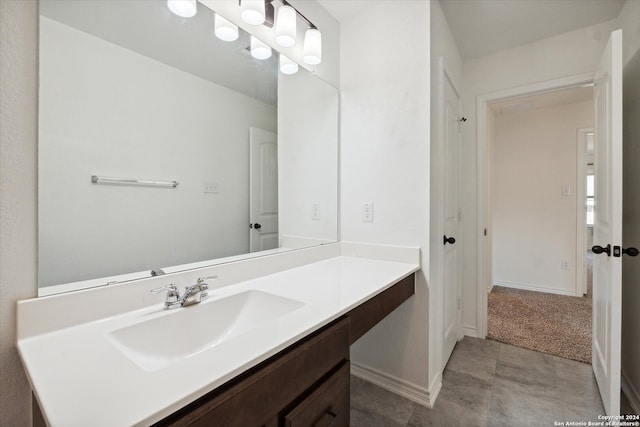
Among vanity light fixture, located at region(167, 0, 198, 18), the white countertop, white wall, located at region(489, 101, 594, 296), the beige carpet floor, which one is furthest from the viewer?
white wall, located at region(489, 101, 594, 296)

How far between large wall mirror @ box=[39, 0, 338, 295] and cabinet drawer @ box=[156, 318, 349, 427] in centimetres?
58

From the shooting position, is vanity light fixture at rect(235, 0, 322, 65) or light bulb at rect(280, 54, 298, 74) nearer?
vanity light fixture at rect(235, 0, 322, 65)

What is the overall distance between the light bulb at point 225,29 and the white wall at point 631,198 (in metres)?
2.10

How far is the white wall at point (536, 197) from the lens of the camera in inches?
129

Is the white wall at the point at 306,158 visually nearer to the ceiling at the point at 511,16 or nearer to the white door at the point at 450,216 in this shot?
the ceiling at the point at 511,16

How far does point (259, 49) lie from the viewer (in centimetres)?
141

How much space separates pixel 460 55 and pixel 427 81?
1.17m

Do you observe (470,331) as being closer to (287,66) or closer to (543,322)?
(543,322)

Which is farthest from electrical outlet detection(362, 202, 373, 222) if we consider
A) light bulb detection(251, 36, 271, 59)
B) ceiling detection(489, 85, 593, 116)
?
ceiling detection(489, 85, 593, 116)

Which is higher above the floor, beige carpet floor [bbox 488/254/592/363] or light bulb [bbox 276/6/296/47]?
light bulb [bbox 276/6/296/47]

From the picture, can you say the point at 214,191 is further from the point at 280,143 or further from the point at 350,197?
the point at 350,197

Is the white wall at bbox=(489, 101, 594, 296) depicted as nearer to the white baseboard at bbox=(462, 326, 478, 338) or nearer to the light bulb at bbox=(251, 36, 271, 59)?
the white baseboard at bbox=(462, 326, 478, 338)

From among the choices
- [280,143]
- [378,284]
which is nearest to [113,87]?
[280,143]

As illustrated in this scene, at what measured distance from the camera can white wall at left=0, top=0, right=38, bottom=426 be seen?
0.71 m
